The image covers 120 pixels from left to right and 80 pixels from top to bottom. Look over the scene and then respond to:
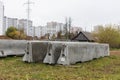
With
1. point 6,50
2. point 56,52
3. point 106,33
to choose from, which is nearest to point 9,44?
point 6,50

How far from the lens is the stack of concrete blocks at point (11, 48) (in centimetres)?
1619

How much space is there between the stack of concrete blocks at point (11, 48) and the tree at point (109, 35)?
33.5 m

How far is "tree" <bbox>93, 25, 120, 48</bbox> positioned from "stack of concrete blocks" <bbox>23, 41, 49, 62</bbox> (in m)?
37.2

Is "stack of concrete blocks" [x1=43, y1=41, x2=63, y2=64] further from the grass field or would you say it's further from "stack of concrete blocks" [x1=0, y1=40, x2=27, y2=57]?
"stack of concrete blocks" [x1=0, y1=40, x2=27, y2=57]

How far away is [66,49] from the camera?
12.7 meters

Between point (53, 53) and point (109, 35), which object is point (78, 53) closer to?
point (53, 53)

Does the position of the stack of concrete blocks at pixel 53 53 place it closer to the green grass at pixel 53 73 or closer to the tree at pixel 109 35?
the green grass at pixel 53 73

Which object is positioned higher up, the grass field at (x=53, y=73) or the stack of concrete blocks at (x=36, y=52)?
the stack of concrete blocks at (x=36, y=52)

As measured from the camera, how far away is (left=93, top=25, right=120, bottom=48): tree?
1954 inches

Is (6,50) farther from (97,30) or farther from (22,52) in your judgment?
(97,30)

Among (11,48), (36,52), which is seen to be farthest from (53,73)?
(11,48)

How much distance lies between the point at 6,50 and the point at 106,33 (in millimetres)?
35743

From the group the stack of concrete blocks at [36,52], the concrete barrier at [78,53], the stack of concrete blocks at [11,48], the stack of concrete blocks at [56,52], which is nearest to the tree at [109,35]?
the concrete barrier at [78,53]

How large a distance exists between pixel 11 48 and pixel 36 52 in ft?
13.2
